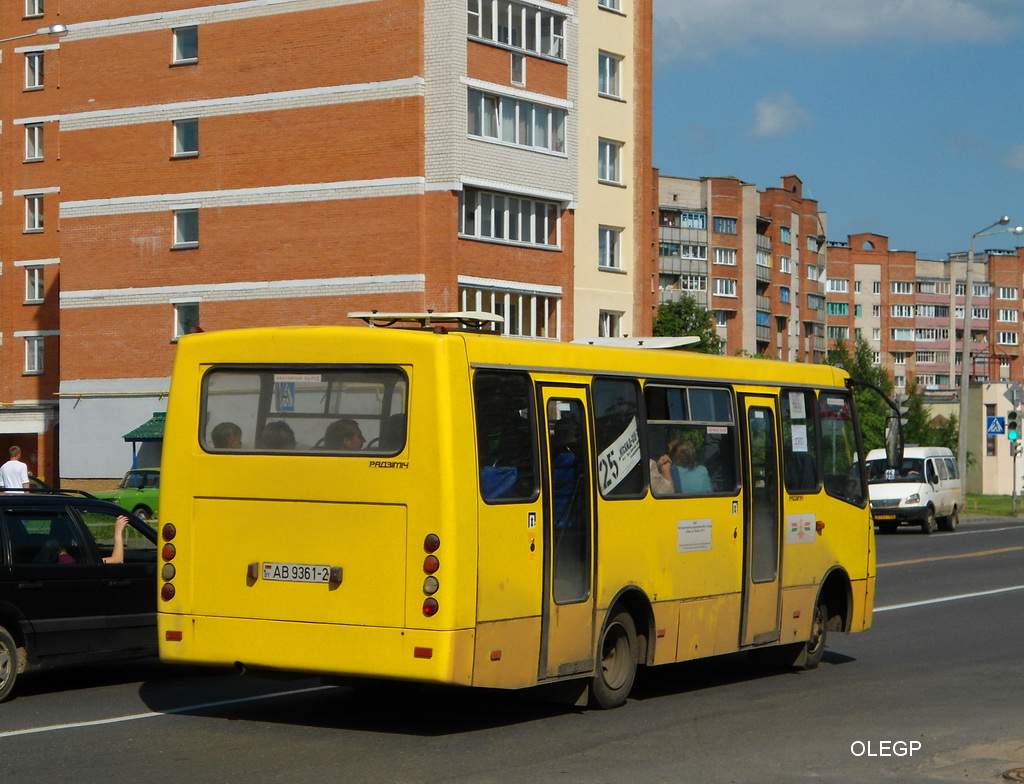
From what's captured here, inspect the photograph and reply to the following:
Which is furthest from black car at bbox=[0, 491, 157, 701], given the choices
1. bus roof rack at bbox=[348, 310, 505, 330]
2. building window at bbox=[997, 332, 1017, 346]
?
building window at bbox=[997, 332, 1017, 346]

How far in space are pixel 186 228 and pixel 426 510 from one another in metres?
44.4

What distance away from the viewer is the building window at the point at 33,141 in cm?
6619

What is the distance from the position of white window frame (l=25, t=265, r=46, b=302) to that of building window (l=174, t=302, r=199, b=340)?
15.8 m

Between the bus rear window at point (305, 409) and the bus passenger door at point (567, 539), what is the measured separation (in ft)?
3.95

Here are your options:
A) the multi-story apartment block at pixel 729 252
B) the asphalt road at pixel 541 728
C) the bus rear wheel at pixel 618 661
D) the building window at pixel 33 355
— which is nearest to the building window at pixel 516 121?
the building window at pixel 33 355

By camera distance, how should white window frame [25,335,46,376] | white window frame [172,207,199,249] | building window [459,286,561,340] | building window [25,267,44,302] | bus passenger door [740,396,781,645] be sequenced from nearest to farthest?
bus passenger door [740,396,781,645] < building window [459,286,561,340] < white window frame [172,207,199,249] < white window frame [25,335,46,376] < building window [25,267,44,302]

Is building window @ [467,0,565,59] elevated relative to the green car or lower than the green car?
elevated

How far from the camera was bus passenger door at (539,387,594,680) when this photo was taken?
10086 millimetres

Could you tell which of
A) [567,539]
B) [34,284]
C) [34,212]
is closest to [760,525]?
[567,539]

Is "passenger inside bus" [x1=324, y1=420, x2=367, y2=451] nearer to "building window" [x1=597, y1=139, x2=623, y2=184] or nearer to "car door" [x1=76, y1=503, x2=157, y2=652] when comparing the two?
"car door" [x1=76, y1=503, x2=157, y2=652]

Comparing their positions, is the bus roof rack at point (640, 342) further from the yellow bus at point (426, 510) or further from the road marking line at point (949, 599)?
the road marking line at point (949, 599)

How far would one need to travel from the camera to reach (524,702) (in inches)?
446

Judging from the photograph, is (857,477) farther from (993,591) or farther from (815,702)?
(993,591)

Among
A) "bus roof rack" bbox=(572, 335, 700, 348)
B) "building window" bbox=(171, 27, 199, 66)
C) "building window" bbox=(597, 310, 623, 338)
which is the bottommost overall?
"bus roof rack" bbox=(572, 335, 700, 348)
